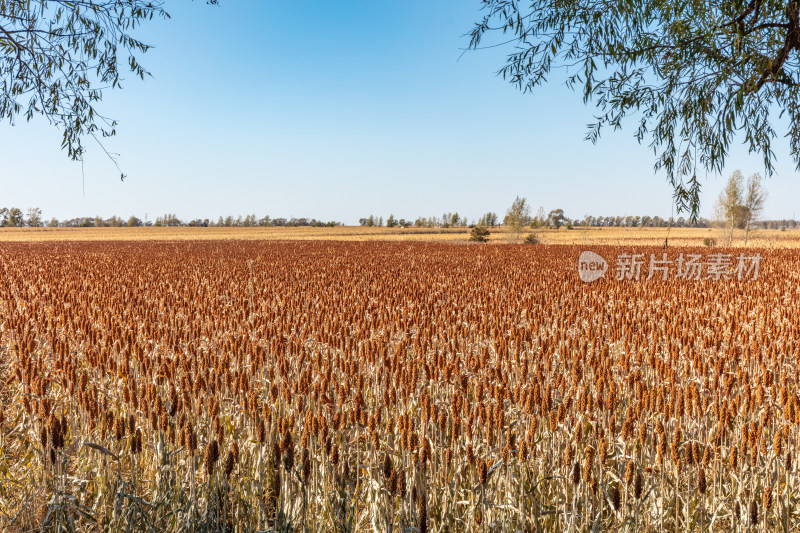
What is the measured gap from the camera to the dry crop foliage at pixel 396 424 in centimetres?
257

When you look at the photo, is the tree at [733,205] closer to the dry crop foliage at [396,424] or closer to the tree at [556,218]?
the dry crop foliage at [396,424]

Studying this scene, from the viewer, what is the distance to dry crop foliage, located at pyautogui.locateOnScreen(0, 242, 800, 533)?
2.57m

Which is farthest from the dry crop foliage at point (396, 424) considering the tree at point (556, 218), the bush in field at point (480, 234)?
the tree at point (556, 218)

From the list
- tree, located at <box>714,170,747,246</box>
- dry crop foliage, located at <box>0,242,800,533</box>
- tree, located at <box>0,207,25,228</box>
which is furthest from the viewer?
tree, located at <box>0,207,25,228</box>

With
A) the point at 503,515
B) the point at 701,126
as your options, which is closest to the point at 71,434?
the point at 503,515

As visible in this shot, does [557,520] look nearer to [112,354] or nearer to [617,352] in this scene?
[617,352]

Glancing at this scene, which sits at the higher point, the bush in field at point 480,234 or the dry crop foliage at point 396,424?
the bush in field at point 480,234

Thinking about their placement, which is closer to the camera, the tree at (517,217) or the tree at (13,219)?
the tree at (517,217)

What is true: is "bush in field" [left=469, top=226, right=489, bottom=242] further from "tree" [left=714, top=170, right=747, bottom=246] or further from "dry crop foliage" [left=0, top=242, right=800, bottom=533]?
"dry crop foliage" [left=0, top=242, right=800, bottom=533]

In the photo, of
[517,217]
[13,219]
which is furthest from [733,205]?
[13,219]

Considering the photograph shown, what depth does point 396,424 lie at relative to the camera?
3.63m

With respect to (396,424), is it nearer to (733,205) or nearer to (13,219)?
A: (733,205)

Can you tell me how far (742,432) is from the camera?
3258mm

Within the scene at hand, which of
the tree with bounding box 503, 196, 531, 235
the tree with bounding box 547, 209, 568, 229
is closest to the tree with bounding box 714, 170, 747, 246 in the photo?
the tree with bounding box 503, 196, 531, 235
